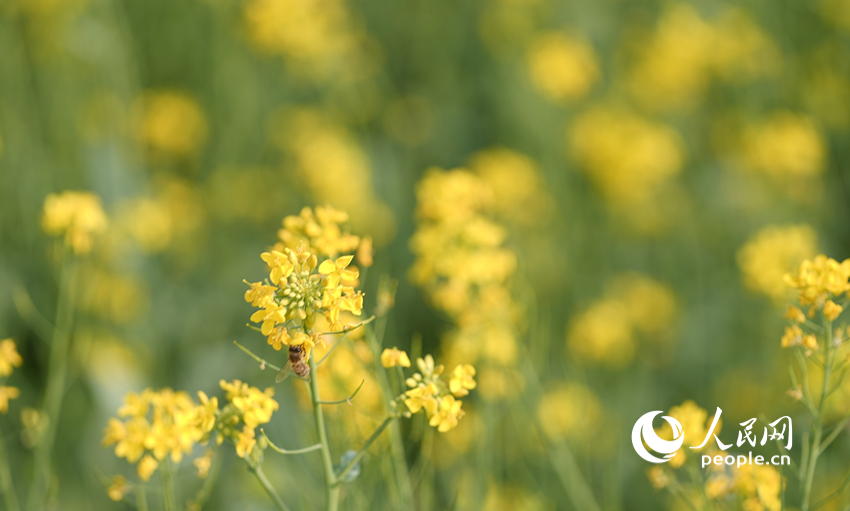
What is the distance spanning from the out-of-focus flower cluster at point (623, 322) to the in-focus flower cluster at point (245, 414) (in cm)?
Result: 234

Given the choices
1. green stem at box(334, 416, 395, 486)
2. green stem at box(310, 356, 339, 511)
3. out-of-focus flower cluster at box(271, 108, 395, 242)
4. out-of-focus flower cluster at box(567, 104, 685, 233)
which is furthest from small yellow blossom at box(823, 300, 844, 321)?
out-of-focus flower cluster at box(271, 108, 395, 242)

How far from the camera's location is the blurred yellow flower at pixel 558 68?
14.3 feet

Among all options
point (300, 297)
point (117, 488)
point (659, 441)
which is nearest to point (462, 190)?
point (659, 441)

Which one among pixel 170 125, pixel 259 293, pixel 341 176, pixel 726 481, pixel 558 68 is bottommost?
pixel 726 481

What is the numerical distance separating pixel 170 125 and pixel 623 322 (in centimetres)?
322

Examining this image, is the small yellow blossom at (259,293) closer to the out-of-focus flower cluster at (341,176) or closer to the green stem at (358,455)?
the green stem at (358,455)

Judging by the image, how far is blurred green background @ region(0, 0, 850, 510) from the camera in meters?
3.20

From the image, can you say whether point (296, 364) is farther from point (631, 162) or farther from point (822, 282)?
point (631, 162)

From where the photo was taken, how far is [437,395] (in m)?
1.51

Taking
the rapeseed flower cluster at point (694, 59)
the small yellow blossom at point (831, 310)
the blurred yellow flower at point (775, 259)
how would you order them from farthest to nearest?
1. the rapeseed flower cluster at point (694, 59)
2. the blurred yellow flower at point (775, 259)
3. the small yellow blossom at point (831, 310)

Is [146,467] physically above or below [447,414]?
above

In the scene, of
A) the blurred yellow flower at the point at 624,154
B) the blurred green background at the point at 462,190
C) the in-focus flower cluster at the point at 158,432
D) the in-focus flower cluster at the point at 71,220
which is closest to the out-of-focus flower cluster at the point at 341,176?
the blurred green background at the point at 462,190

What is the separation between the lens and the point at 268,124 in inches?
204

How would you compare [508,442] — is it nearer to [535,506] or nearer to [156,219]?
[535,506]
